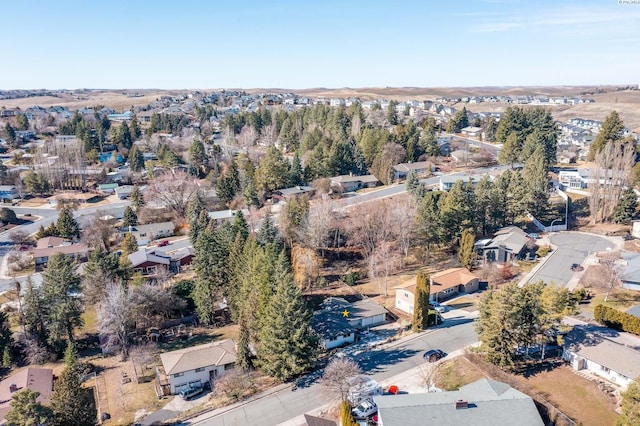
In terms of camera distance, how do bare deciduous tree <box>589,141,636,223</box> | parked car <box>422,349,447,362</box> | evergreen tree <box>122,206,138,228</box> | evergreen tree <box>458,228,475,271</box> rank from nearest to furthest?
parked car <box>422,349,447,362</box>
evergreen tree <box>458,228,475,271</box>
bare deciduous tree <box>589,141,636,223</box>
evergreen tree <box>122,206,138,228</box>

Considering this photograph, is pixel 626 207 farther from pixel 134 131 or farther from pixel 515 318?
pixel 134 131

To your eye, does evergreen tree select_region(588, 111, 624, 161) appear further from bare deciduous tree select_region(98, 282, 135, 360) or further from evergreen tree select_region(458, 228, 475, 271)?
bare deciduous tree select_region(98, 282, 135, 360)

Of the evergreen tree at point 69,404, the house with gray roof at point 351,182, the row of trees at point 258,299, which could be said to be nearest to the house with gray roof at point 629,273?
the row of trees at point 258,299

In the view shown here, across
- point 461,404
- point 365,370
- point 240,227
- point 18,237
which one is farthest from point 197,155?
point 461,404

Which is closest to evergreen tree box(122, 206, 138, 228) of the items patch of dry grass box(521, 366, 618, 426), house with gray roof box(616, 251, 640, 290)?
patch of dry grass box(521, 366, 618, 426)

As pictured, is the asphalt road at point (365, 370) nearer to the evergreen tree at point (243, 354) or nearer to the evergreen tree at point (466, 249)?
the evergreen tree at point (243, 354)

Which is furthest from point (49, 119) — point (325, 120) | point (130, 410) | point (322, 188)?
point (130, 410)
